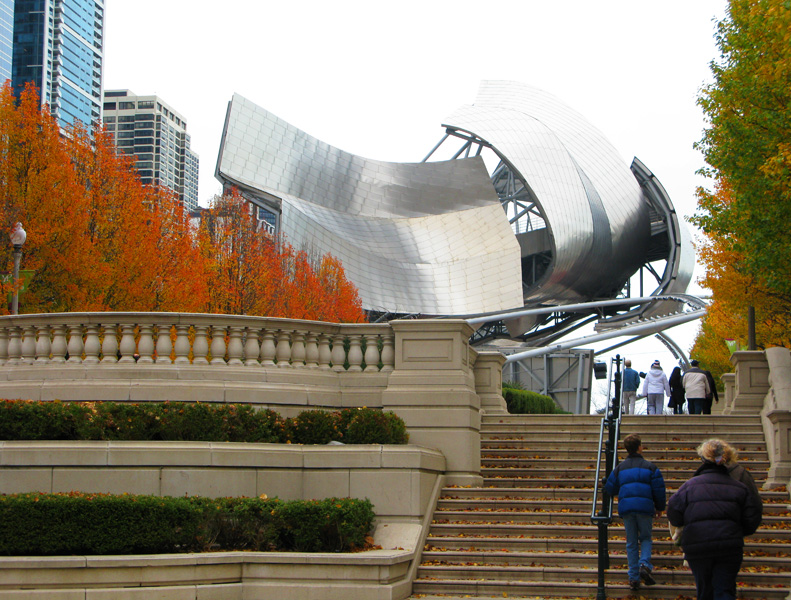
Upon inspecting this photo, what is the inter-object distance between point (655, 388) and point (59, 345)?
16.0 metres

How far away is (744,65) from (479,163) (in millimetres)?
60462

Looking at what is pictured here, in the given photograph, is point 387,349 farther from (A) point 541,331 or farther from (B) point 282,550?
(A) point 541,331

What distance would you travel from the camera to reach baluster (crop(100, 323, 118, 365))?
46.6ft

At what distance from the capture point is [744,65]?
1892cm

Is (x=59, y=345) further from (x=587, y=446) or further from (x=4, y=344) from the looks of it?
(x=587, y=446)

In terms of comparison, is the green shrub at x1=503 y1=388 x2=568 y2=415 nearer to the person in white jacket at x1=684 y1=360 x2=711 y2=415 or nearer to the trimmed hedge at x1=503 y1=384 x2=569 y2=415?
the trimmed hedge at x1=503 y1=384 x2=569 y2=415

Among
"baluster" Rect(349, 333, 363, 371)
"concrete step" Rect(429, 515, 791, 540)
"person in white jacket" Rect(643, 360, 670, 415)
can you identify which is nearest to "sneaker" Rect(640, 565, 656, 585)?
"concrete step" Rect(429, 515, 791, 540)

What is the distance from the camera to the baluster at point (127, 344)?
14.2 meters

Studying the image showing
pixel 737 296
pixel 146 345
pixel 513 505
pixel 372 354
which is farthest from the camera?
pixel 737 296

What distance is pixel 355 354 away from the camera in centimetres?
1505

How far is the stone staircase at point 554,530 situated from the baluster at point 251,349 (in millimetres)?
3539

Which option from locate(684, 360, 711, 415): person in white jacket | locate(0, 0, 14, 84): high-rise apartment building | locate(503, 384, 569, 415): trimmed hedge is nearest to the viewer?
locate(684, 360, 711, 415): person in white jacket

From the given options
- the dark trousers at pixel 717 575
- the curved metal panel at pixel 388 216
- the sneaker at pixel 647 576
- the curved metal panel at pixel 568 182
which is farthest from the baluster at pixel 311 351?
the curved metal panel at pixel 568 182

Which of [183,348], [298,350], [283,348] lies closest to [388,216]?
[298,350]
